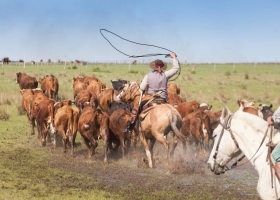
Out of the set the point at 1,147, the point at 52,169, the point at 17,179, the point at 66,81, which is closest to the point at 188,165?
the point at 52,169

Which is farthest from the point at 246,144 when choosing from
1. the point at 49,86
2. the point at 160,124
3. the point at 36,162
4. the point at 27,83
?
the point at 27,83

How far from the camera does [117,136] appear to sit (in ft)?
38.2

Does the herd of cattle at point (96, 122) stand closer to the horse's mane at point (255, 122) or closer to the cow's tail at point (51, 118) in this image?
the cow's tail at point (51, 118)

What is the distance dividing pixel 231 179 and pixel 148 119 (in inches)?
89.6

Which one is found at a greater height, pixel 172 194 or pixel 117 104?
pixel 117 104

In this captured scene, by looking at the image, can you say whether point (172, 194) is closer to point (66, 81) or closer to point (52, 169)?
point (52, 169)

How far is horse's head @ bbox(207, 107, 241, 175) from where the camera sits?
18.5ft

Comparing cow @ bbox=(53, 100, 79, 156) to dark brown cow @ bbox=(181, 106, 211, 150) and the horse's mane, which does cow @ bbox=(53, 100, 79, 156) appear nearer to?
dark brown cow @ bbox=(181, 106, 211, 150)

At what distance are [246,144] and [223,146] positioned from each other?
35cm

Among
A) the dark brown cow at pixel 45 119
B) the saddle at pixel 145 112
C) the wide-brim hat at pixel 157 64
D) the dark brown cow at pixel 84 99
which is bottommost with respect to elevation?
the dark brown cow at pixel 45 119

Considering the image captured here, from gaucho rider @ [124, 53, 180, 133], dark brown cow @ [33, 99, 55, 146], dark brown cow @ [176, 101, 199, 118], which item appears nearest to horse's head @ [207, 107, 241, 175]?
gaucho rider @ [124, 53, 180, 133]

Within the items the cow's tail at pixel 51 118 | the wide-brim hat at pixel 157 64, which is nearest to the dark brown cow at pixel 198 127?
the wide-brim hat at pixel 157 64

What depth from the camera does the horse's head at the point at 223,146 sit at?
564 cm

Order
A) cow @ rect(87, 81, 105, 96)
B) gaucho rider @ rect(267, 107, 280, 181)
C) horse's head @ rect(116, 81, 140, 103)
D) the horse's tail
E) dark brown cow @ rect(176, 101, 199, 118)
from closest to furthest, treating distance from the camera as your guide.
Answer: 1. gaucho rider @ rect(267, 107, 280, 181)
2. the horse's tail
3. horse's head @ rect(116, 81, 140, 103)
4. dark brown cow @ rect(176, 101, 199, 118)
5. cow @ rect(87, 81, 105, 96)
